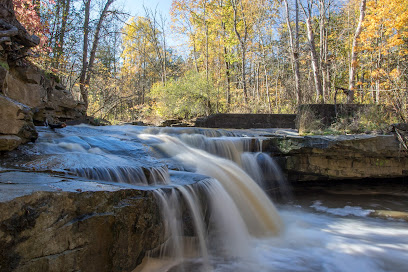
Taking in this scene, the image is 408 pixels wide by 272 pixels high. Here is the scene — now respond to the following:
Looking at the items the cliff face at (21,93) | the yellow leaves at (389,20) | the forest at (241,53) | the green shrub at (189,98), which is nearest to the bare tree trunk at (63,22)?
the forest at (241,53)

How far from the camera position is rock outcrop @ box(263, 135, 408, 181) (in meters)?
6.45

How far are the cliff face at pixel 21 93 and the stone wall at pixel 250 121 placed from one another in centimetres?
579

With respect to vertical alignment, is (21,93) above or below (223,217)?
above

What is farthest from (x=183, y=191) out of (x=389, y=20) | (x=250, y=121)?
(x=389, y=20)

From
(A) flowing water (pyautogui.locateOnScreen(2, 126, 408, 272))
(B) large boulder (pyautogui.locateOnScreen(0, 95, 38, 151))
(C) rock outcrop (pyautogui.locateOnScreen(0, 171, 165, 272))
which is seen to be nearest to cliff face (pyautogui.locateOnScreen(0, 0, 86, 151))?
(B) large boulder (pyautogui.locateOnScreen(0, 95, 38, 151))

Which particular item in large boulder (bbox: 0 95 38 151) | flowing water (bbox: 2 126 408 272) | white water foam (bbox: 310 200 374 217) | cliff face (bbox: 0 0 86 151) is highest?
cliff face (bbox: 0 0 86 151)

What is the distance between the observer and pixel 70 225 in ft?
7.07

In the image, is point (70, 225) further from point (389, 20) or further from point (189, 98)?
point (389, 20)

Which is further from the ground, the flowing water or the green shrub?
the green shrub

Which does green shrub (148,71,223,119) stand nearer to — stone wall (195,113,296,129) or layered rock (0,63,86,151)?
stone wall (195,113,296,129)

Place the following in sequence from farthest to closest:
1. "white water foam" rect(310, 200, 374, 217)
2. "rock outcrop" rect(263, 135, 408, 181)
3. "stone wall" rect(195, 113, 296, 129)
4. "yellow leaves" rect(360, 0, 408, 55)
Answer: "yellow leaves" rect(360, 0, 408, 55)
"stone wall" rect(195, 113, 296, 129)
"rock outcrop" rect(263, 135, 408, 181)
"white water foam" rect(310, 200, 374, 217)

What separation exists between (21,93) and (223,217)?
5.87m

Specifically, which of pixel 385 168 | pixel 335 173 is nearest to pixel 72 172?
pixel 335 173

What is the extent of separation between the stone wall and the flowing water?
18.7ft
